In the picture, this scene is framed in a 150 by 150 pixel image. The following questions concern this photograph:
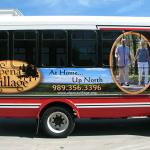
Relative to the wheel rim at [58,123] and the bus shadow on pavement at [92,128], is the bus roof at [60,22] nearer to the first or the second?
the wheel rim at [58,123]

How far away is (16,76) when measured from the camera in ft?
36.5

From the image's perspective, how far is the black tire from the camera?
440 inches

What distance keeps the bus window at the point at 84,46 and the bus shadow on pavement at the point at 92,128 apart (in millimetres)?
2142

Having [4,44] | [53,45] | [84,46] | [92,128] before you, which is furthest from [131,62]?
[4,44]

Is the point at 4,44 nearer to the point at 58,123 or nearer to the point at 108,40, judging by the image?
the point at 58,123

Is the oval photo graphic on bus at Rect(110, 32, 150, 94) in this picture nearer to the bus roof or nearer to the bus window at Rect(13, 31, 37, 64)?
the bus roof

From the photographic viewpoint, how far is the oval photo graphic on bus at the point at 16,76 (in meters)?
11.1

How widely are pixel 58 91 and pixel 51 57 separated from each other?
0.86 m

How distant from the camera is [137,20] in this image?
11.3 metres

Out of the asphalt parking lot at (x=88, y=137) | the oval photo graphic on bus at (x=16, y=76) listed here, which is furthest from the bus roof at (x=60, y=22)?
the asphalt parking lot at (x=88, y=137)

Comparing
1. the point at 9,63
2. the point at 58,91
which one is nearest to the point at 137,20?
the point at 58,91

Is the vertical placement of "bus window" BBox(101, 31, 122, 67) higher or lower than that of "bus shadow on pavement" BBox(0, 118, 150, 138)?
higher

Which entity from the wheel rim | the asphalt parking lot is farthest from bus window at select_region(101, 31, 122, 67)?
the asphalt parking lot

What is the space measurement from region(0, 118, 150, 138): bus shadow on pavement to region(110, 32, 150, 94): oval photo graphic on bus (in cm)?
144
